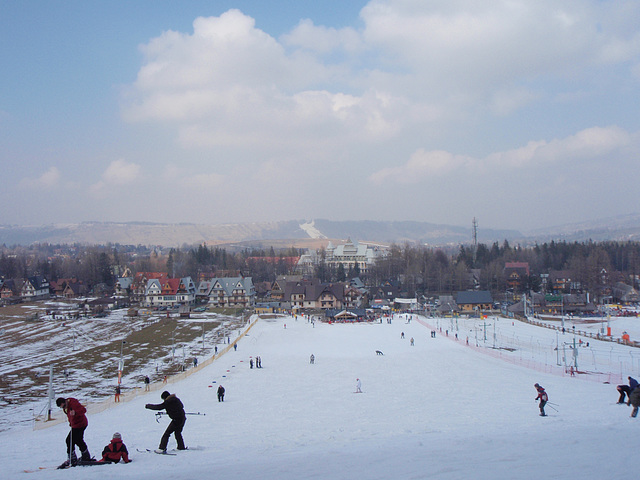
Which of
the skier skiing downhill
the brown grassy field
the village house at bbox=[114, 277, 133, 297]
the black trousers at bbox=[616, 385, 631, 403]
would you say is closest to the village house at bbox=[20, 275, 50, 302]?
the village house at bbox=[114, 277, 133, 297]

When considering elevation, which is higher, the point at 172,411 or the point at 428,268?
the point at 428,268

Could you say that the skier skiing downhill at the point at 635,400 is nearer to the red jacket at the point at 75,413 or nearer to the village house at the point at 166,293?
the red jacket at the point at 75,413

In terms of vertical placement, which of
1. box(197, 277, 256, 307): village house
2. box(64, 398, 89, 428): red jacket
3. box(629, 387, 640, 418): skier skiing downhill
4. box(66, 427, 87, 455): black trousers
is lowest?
box(197, 277, 256, 307): village house

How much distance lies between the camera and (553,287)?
80.2m

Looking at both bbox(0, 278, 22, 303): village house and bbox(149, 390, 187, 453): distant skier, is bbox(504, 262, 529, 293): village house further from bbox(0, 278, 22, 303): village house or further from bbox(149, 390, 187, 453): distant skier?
bbox(0, 278, 22, 303): village house

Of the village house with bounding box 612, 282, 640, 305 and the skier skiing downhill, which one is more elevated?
the skier skiing downhill

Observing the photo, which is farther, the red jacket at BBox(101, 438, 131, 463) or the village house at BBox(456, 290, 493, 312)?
the village house at BBox(456, 290, 493, 312)

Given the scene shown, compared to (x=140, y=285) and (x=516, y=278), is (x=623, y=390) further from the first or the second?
(x=140, y=285)

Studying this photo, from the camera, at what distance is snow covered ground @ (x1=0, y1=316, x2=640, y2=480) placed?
297 inches

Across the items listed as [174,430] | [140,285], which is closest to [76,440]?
[174,430]

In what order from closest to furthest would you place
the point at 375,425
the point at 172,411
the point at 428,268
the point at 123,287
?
the point at 172,411
the point at 375,425
the point at 123,287
the point at 428,268

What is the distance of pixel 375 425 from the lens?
12172mm

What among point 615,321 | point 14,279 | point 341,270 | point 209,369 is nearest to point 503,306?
point 615,321

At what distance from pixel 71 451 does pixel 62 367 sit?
2430 centimetres
